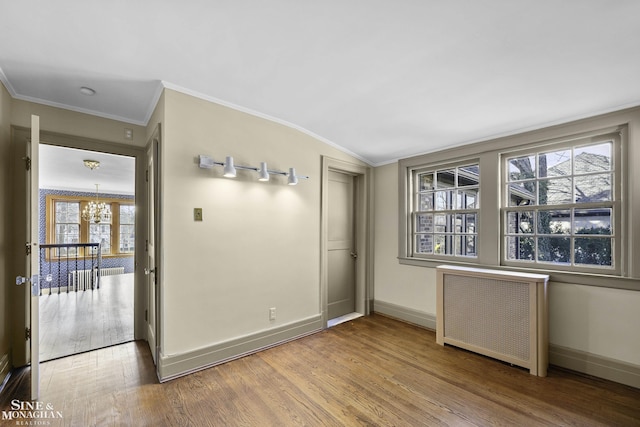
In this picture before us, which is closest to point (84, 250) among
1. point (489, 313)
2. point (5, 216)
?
point (5, 216)

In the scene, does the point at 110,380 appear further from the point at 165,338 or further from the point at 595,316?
the point at 595,316

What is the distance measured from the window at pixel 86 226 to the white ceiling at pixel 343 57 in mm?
5596

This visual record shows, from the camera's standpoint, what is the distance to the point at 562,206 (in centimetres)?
281

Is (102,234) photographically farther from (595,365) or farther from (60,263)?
(595,365)

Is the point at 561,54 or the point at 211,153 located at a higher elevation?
the point at 561,54

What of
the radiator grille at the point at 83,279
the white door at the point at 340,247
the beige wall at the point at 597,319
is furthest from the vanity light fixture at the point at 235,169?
the radiator grille at the point at 83,279

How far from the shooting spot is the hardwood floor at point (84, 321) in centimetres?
311

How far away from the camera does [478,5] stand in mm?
1490

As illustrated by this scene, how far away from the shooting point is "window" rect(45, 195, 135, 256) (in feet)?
24.2

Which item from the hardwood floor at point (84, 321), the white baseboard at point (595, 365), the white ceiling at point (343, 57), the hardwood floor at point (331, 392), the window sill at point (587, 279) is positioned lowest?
the hardwood floor at point (84, 321)

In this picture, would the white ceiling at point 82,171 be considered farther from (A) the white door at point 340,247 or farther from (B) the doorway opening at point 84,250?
(A) the white door at point 340,247

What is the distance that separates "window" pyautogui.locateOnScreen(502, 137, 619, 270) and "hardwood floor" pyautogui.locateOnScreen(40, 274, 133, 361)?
462cm

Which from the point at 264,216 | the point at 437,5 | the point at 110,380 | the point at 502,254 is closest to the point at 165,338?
the point at 110,380

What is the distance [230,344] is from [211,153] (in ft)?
6.11
